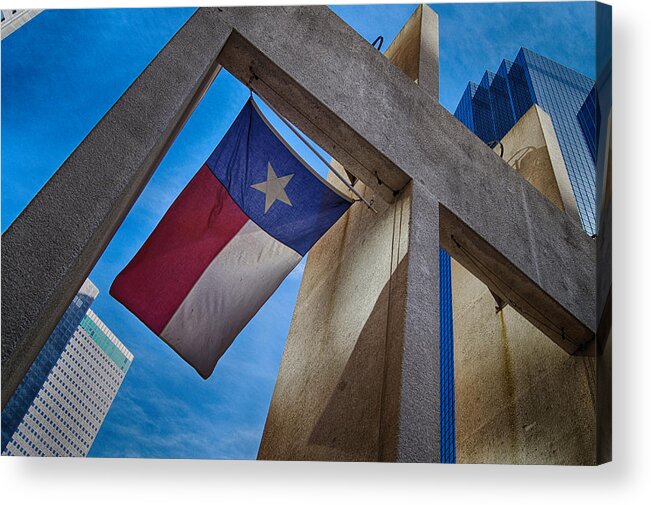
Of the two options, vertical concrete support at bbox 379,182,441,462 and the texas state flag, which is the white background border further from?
the texas state flag

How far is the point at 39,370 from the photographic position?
182 inches

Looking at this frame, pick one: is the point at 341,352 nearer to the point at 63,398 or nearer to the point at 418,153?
the point at 418,153

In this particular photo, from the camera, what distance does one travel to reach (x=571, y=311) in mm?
5883

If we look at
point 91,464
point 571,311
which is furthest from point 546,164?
point 91,464

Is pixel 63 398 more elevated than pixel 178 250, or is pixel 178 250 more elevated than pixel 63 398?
pixel 178 250

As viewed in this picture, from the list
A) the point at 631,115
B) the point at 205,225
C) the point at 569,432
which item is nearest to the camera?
the point at 631,115

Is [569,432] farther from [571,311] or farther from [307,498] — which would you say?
[307,498]

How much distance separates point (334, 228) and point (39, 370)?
11.1 ft

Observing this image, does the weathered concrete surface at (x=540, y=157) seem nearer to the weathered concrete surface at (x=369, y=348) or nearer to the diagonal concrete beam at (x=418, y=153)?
the diagonal concrete beam at (x=418, y=153)

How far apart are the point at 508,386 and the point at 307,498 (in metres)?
3.31

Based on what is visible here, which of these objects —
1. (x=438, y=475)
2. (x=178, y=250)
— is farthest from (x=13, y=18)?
(x=438, y=475)

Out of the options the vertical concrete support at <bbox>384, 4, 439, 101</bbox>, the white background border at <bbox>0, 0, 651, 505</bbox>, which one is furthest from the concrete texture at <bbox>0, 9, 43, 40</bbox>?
the vertical concrete support at <bbox>384, 4, 439, 101</bbox>

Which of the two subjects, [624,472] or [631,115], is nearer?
[624,472]

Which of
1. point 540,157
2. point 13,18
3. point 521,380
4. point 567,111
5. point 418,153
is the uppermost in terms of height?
point 567,111
